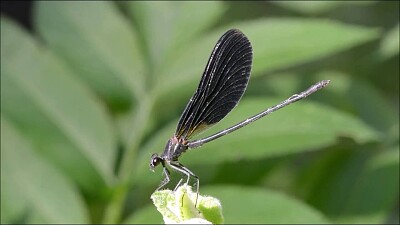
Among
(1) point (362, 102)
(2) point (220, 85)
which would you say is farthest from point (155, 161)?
(1) point (362, 102)

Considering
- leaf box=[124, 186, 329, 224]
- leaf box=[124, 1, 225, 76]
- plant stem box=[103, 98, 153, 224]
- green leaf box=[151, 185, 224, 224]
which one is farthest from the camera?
leaf box=[124, 1, 225, 76]

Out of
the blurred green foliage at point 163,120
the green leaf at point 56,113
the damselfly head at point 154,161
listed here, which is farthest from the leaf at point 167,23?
the damselfly head at point 154,161

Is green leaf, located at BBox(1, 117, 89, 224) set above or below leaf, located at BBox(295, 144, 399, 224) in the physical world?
above

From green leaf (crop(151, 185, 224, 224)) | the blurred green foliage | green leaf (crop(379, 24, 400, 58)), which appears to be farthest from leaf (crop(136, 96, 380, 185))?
green leaf (crop(151, 185, 224, 224))

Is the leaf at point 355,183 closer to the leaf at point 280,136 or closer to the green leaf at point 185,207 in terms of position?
the leaf at point 280,136

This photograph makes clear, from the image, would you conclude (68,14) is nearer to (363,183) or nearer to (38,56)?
(38,56)

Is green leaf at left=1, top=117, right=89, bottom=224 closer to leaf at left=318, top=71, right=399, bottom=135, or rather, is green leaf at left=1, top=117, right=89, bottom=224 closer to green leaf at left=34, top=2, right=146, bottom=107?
green leaf at left=34, top=2, right=146, bottom=107

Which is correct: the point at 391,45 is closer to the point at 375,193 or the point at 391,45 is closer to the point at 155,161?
the point at 375,193
